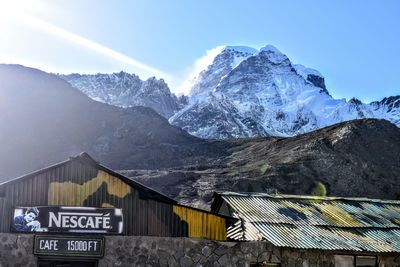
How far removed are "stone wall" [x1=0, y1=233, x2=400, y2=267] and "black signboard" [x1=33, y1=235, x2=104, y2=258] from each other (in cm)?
17

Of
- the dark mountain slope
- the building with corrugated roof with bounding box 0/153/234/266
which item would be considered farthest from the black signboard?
the dark mountain slope

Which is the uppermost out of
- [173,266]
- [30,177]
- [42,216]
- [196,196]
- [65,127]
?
[65,127]

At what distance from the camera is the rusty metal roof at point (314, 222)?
16.0 metres

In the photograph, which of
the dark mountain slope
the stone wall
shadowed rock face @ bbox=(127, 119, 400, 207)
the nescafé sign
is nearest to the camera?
the stone wall

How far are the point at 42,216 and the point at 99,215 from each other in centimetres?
135

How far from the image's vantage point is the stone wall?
1437cm

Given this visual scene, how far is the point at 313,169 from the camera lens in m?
54.5

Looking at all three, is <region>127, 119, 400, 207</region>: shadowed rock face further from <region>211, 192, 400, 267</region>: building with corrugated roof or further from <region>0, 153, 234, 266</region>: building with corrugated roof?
<region>0, 153, 234, 266</region>: building with corrugated roof

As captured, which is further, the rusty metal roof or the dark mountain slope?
the dark mountain slope

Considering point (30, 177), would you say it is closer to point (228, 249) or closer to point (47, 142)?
point (228, 249)

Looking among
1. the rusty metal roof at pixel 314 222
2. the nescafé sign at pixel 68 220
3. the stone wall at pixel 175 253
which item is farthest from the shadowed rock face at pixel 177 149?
the nescafé sign at pixel 68 220

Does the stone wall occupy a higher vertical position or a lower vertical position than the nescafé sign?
lower

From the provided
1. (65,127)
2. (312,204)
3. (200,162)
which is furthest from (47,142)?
(312,204)

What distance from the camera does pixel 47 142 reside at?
7069 cm
